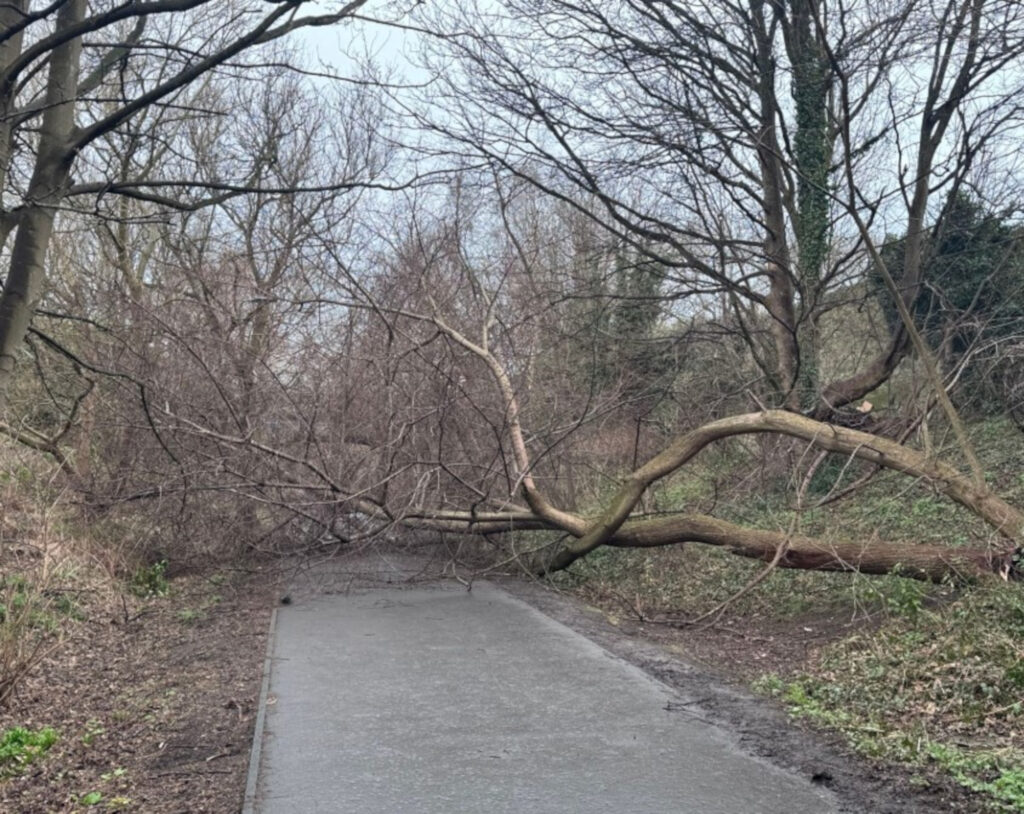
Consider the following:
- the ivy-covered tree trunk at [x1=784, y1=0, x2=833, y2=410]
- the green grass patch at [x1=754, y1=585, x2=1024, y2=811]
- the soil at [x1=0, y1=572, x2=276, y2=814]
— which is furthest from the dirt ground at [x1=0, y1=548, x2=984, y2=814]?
the ivy-covered tree trunk at [x1=784, y1=0, x2=833, y2=410]

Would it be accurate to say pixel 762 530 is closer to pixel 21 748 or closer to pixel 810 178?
pixel 810 178

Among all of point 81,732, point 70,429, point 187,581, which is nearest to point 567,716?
point 81,732

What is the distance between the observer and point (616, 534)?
9969 mm

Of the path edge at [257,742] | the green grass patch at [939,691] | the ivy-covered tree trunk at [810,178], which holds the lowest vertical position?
the path edge at [257,742]

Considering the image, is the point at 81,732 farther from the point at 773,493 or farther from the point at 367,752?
the point at 773,493

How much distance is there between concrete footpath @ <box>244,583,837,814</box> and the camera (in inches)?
171

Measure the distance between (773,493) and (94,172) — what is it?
11508 millimetres

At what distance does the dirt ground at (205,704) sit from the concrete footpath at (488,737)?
0.19 m

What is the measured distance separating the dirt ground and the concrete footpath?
0.19 metres

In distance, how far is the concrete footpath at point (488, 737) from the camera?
4332 mm

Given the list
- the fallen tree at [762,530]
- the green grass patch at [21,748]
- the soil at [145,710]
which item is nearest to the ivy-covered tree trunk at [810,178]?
the fallen tree at [762,530]

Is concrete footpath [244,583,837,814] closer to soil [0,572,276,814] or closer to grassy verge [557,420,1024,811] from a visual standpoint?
soil [0,572,276,814]

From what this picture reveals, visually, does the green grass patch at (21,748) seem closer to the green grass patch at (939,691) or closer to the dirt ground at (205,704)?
the dirt ground at (205,704)

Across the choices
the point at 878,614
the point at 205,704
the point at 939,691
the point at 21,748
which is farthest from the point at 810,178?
the point at 21,748
